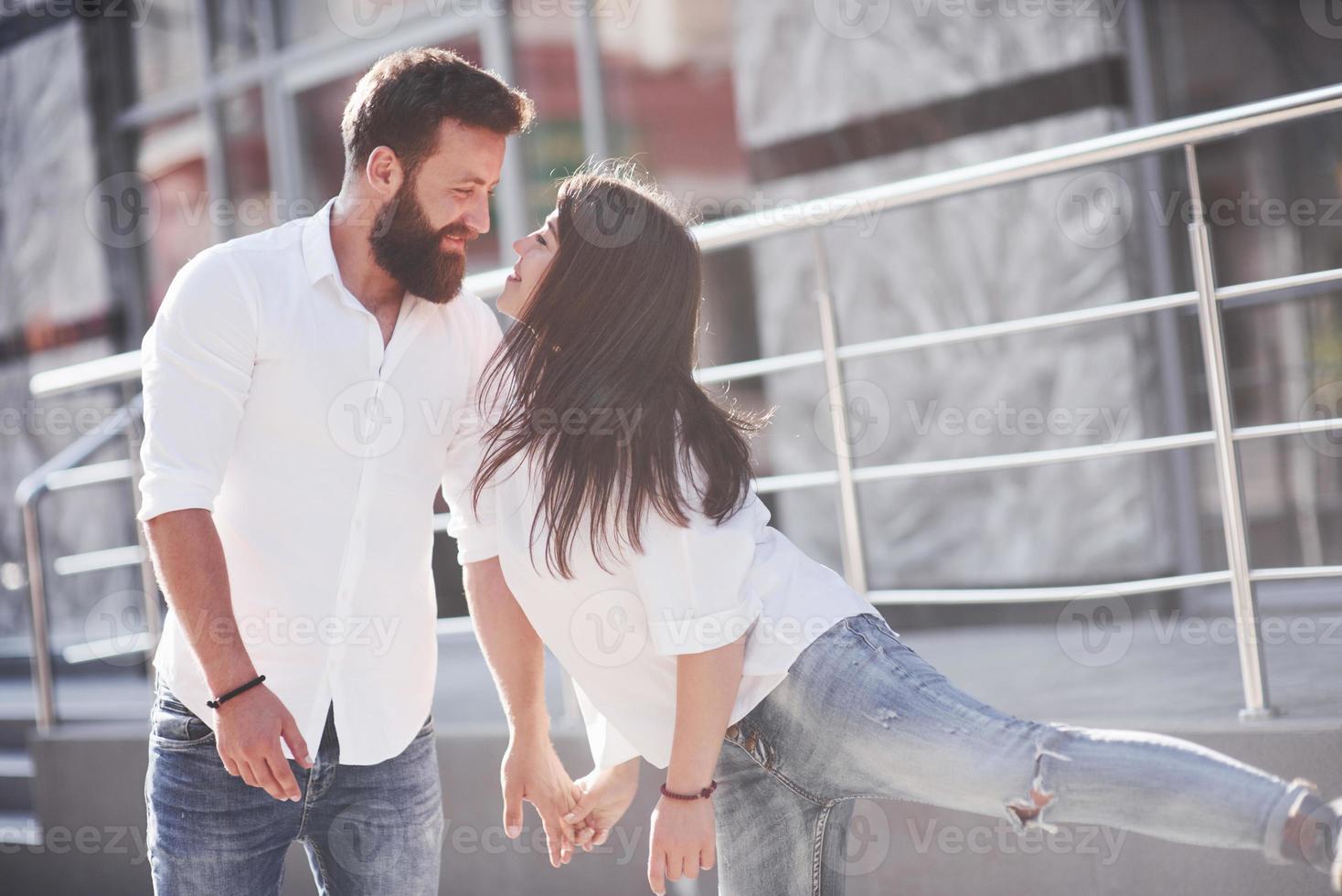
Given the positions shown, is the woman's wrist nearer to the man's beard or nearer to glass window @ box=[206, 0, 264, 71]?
the man's beard

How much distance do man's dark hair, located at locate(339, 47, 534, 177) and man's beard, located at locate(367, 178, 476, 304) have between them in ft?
0.22

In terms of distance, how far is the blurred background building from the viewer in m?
4.03

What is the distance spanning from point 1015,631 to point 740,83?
2.25 m

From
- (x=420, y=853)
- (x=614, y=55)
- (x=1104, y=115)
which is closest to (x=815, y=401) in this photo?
(x=1104, y=115)

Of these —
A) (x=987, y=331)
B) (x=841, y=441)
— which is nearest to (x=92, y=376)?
(x=841, y=441)

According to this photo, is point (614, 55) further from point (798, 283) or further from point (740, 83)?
point (798, 283)

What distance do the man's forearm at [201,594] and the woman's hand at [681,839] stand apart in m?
0.63

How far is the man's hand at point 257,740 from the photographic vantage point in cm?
176

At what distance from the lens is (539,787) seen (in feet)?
6.62

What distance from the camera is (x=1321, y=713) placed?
7.53 feet

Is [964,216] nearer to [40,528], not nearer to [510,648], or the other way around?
[510,648]

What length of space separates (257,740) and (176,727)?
234 millimetres

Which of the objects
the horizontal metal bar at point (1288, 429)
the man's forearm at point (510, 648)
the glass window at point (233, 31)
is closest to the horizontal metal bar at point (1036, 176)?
the horizontal metal bar at point (1288, 429)

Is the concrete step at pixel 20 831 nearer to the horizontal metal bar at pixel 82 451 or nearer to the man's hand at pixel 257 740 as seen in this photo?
the horizontal metal bar at pixel 82 451
